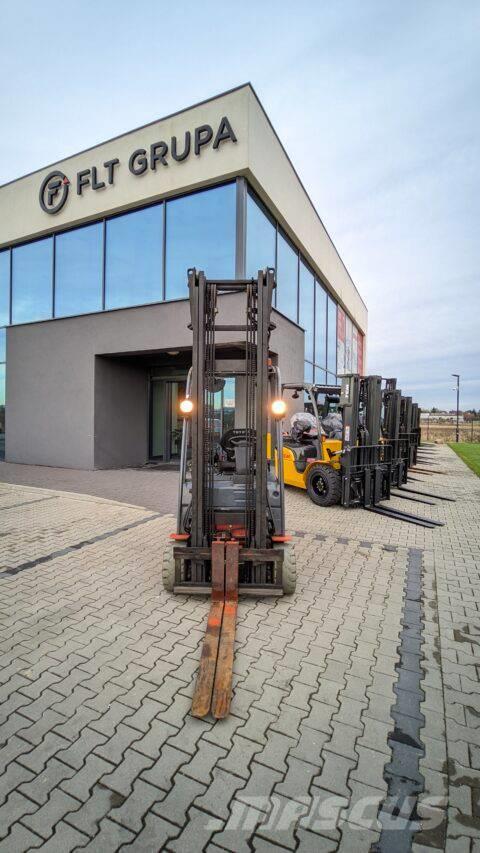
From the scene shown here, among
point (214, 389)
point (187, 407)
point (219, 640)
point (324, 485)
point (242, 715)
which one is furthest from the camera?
point (324, 485)

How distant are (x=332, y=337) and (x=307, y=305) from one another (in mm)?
5312

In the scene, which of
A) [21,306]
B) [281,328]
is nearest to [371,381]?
[281,328]

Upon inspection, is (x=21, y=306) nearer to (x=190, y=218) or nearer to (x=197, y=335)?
(x=190, y=218)

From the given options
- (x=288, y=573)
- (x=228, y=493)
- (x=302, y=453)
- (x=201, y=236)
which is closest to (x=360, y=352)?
(x=201, y=236)

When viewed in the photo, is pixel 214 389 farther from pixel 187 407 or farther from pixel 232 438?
pixel 232 438

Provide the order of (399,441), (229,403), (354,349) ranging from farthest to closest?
(354,349) → (399,441) → (229,403)

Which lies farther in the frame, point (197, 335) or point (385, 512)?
point (385, 512)

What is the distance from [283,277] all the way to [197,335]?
1114 cm

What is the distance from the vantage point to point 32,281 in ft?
50.2

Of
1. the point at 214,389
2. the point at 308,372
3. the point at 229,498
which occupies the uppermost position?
the point at 308,372

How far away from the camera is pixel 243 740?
8.19 feet

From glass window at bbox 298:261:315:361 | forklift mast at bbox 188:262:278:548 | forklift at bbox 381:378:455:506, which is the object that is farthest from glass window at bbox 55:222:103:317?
forklift mast at bbox 188:262:278:548

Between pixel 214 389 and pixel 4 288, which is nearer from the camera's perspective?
pixel 214 389

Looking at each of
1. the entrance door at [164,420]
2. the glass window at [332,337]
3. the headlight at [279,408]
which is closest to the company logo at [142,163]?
the entrance door at [164,420]
